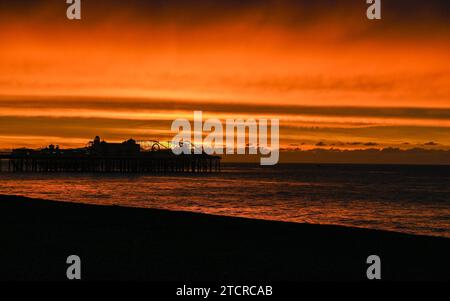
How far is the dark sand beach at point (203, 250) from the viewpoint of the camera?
12008 mm

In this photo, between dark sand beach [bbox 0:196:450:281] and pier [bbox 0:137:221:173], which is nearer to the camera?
dark sand beach [bbox 0:196:450:281]

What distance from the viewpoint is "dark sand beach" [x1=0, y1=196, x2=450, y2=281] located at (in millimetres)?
12008

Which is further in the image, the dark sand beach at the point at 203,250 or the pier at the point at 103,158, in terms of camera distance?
the pier at the point at 103,158

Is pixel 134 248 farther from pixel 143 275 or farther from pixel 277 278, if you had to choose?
pixel 277 278

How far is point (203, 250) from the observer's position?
48.4 feet

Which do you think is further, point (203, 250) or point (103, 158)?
point (103, 158)

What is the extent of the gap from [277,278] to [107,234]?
753 cm

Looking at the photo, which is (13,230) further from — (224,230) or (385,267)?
(385,267)

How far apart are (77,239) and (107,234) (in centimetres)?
135

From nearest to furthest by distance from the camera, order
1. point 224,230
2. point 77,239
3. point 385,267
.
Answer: point 385,267, point 77,239, point 224,230
